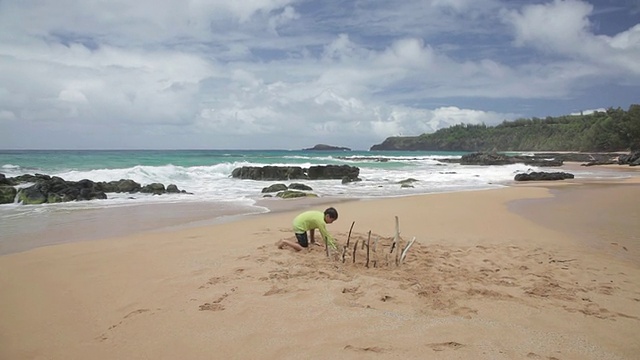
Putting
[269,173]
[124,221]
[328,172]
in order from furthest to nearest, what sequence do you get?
[328,172]
[269,173]
[124,221]

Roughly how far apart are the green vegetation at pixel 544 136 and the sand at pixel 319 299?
67436 millimetres

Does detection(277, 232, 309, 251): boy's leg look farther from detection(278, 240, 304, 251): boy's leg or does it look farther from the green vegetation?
the green vegetation

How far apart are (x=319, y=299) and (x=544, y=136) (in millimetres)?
110329

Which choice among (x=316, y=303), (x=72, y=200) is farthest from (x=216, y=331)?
(x=72, y=200)

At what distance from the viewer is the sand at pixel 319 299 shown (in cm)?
338

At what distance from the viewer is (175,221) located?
1021 centimetres

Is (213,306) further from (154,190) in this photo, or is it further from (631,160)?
(631,160)

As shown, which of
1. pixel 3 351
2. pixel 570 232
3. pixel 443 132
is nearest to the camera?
pixel 3 351

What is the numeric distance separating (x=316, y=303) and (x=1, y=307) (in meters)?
3.40

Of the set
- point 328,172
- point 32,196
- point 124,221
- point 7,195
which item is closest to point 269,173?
point 328,172

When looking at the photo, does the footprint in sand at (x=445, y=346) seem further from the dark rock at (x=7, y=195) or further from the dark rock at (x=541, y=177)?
the dark rock at (x=541, y=177)

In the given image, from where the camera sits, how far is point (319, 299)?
425 centimetres

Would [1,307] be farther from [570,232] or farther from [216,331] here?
[570,232]

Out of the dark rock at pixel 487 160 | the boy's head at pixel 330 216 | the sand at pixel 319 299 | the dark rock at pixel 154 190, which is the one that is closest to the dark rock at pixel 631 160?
the dark rock at pixel 487 160
